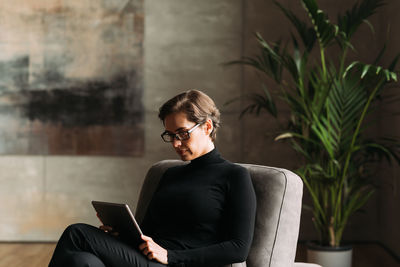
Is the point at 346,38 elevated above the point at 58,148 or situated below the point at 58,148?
above

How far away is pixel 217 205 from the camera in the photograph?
1.94 m

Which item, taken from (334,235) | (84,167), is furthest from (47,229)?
(334,235)

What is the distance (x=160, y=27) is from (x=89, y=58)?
695mm

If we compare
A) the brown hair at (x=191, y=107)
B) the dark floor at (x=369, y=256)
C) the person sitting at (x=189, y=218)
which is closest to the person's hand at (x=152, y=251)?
the person sitting at (x=189, y=218)

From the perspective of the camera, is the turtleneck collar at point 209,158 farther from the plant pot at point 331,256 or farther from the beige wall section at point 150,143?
the beige wall section at point 150,143

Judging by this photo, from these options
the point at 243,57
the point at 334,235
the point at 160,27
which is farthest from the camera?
the point at 160,27

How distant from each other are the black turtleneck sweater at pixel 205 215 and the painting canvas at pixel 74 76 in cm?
260

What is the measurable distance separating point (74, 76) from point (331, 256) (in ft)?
8.82

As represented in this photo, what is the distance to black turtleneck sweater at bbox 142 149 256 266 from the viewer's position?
6.04 feet

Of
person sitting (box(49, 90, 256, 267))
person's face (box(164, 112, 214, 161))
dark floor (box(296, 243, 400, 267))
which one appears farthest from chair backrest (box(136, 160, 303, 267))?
dark floor (box(296, 243, 400, 267))

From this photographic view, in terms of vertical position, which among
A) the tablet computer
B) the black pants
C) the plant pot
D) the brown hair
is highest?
the brown hair

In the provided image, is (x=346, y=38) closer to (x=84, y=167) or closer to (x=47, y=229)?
(x=84, y=167)

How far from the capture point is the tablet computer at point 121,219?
1.78m

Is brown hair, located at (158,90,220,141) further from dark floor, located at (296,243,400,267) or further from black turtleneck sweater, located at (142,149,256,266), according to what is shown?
dark floor, located at (296,243,400,267)
